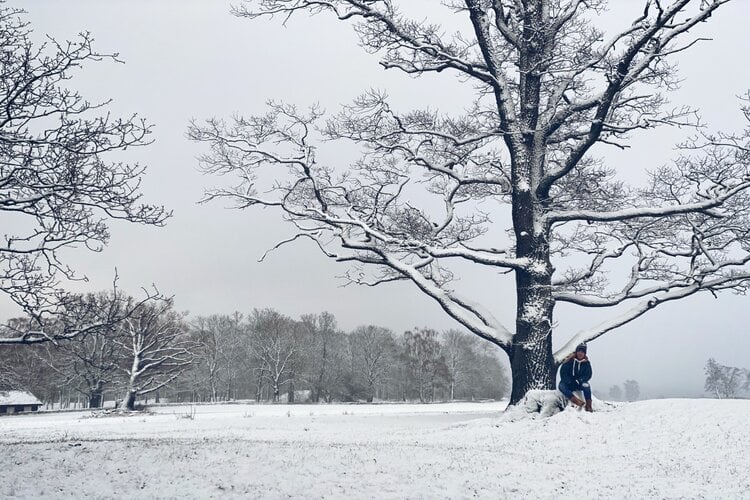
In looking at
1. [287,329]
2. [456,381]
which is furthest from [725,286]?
[456,381]

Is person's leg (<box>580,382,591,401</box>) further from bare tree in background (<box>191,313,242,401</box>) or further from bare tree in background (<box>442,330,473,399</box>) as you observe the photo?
bare tree in background (<box>442,330,473,399</box>)

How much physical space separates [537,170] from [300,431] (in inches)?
387

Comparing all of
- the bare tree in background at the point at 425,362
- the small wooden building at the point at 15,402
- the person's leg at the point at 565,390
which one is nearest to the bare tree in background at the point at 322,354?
the bare tree in background at the point at 425,362

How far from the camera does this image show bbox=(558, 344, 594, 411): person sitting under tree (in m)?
12.5

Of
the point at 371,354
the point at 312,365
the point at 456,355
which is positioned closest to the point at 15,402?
the point at 312,365

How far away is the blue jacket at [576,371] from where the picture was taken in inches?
492

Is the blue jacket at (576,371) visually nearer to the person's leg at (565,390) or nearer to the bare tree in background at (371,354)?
the person's leg at (565,390)

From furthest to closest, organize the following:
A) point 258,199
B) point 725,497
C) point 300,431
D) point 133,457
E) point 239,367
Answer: point 239,367, point 258,199, point 300,431, point 133,457, point 725,497

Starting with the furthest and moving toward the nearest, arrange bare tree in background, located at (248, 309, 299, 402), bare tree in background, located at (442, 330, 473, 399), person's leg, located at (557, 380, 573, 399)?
bare tree in background, located at (442, 330, 473, 399) → bare tree in background, located at (248, 309, 299, 402) → person's leg, located at (557, 380, 573, 399)

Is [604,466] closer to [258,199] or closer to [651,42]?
[651,42]

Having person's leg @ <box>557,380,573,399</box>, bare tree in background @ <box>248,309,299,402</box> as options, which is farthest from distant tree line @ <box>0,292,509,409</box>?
person's leg @ <box>557,380,573,399</box>

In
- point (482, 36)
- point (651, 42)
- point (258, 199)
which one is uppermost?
point (482, 36)

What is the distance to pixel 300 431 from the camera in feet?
44.3

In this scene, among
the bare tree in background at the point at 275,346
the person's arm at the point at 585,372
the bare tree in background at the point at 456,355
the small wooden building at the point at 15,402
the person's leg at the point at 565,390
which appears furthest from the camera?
the bare tree in background at the point at 456,355
